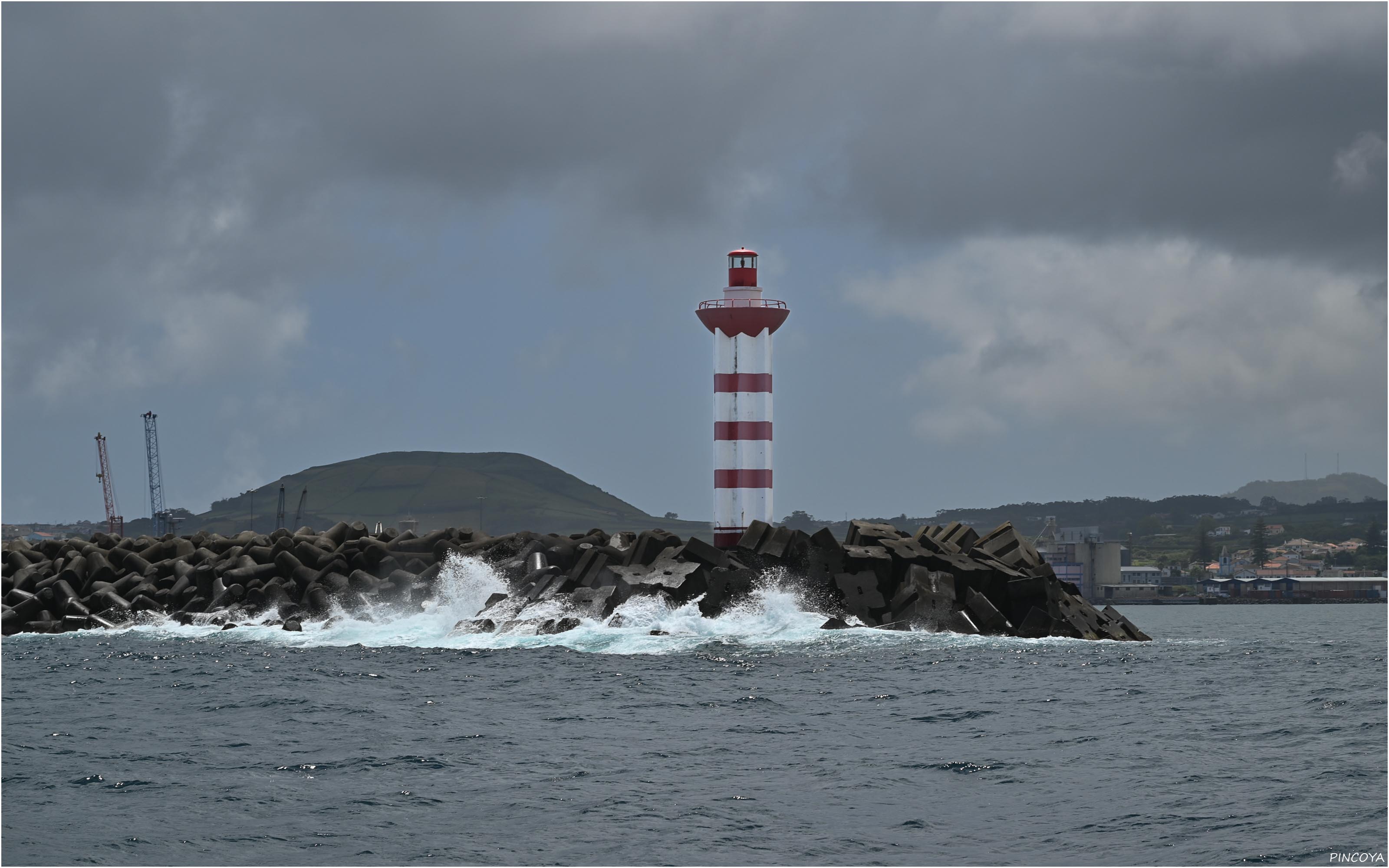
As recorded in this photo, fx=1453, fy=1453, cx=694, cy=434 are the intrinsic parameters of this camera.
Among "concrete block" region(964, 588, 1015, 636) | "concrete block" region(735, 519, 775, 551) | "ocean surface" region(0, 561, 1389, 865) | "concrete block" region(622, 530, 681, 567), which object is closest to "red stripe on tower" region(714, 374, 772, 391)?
"concrete block" region(735, 519, 775, 551)

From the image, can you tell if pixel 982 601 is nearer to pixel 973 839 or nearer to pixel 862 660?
pixel 862 660

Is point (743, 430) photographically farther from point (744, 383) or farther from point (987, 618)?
point (987, 618)

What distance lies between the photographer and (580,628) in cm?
3269

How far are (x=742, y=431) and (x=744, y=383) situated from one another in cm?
133

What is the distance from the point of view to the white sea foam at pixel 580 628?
3080 centimetres

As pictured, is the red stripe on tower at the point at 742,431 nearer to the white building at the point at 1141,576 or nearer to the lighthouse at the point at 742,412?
the lighthouse at the point at 742,412

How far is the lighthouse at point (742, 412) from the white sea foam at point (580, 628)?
585cm

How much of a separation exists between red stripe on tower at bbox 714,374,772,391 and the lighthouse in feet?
0.04

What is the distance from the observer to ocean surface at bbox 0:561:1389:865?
43.8ft

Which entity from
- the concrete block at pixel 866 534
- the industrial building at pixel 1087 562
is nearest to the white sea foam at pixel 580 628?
the concrete block at pixel 866 534

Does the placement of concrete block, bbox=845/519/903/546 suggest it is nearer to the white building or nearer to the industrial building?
the industrial building

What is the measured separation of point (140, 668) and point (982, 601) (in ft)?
59.1

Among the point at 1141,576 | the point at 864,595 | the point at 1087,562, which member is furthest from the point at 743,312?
the point at 1141,576

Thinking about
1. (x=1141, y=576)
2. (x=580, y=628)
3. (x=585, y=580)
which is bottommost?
(x=1141, y=576)
